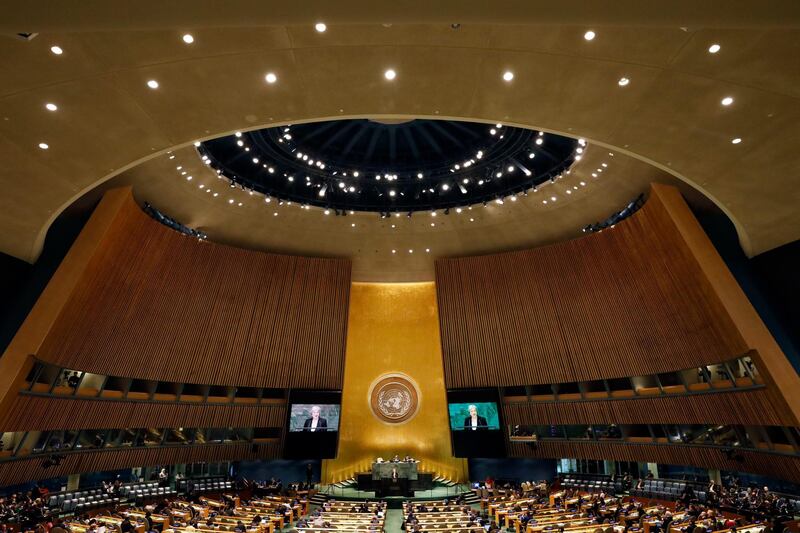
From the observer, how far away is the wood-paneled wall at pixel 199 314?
13984 millimetres

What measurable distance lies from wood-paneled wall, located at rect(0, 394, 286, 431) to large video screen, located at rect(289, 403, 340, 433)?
0.68 m

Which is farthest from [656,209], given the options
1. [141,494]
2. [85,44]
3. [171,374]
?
[141,494]

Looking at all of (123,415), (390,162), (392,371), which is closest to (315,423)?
(392,371)

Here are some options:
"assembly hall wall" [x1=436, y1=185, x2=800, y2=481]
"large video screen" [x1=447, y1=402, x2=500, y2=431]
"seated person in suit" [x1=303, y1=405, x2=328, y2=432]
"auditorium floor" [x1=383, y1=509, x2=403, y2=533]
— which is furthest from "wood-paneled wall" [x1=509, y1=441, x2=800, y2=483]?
"seated person in suit" [x1=303, y1=405, x2=328, y2=432]

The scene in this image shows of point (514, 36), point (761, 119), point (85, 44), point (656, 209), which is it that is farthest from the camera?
point (656, 209)

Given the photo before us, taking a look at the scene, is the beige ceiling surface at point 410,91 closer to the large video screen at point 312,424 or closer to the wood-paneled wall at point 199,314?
the wood-paneled wall at point 199,314

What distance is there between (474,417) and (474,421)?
0.55 ft

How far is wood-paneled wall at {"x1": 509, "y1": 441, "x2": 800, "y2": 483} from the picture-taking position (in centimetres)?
1202

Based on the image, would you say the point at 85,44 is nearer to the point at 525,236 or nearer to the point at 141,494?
the point at 141,494

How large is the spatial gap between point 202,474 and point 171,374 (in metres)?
5.39

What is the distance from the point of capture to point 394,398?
23281 mm

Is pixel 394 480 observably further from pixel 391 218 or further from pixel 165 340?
pixel 391 218

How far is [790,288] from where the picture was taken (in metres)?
13.1

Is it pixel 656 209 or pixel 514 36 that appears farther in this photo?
pixel 656 209
